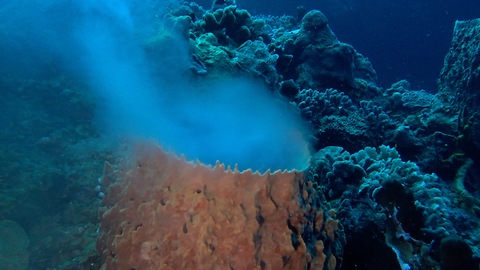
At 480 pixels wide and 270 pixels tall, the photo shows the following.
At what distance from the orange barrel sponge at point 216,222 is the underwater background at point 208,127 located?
0.48m

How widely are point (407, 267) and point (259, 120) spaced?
9.34ft

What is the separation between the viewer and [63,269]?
8.41ft

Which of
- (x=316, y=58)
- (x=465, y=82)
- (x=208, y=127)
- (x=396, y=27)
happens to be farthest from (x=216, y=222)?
(x=396, y=27)

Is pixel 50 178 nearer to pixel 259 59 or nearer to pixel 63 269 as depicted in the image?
pixel 63 269

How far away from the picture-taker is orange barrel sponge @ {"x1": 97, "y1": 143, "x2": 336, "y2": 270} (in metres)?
1.89

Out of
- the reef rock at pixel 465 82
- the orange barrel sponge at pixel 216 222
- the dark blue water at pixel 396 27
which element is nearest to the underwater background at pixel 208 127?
the reef rock at pixel 465 82

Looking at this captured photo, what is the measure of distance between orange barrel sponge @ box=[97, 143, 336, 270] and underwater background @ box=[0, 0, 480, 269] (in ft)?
1.58

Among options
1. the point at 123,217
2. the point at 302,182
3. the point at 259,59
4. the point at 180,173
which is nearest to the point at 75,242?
the point at 123,217

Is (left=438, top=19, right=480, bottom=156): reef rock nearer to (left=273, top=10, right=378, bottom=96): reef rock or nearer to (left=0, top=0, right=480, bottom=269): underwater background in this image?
(left=0, top=0, right=480, bottom=269): underwater background

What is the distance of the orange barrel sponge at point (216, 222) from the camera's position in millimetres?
1887

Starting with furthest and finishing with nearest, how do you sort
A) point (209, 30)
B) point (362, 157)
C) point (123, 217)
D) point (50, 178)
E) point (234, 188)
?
point (209, 30)
point (362, 157)
point (50, 178)
point (123, 217)
point (234, 188)

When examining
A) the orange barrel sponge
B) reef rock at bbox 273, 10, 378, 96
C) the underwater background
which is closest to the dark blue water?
reef rock at bbox 273, 10, 378, 96

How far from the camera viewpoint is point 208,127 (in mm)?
4367

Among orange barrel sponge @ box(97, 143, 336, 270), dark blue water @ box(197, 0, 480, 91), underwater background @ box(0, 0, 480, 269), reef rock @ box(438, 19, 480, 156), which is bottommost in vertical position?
orange barrel sponge @ box(97, 143, 336, 270)
